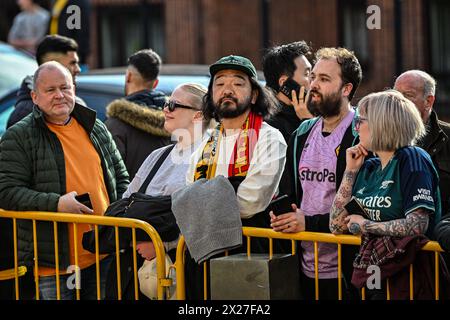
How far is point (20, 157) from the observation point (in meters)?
6.73

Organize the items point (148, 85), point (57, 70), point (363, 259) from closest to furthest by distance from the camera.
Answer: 1. point (363, 259)
2. point (57, 70)
3. point (148, 85)

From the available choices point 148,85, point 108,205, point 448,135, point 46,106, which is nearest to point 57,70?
point 46,106

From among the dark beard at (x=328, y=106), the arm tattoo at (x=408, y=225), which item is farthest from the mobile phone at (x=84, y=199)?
the arm tattoo at (x=408, y=225)

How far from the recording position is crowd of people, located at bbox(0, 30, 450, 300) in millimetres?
5508

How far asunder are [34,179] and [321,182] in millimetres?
1860

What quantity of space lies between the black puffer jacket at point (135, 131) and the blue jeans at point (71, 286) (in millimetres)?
1185

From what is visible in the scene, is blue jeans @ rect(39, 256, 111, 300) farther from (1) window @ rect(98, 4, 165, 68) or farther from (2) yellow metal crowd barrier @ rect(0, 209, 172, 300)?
(1) window @ rect(98, 4, 165, 68)

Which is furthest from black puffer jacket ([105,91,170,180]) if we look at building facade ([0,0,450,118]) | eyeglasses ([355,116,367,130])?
building facade ([0,0,450,118])

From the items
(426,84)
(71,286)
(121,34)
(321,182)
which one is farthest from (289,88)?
(121,34)

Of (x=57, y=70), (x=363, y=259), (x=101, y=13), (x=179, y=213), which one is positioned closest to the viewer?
(x=363, y=259)

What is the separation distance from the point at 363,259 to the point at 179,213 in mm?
1092

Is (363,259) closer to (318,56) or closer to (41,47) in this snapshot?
(318,56)

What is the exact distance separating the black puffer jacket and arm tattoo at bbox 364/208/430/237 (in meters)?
2.73

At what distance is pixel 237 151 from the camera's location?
20.1 ft
